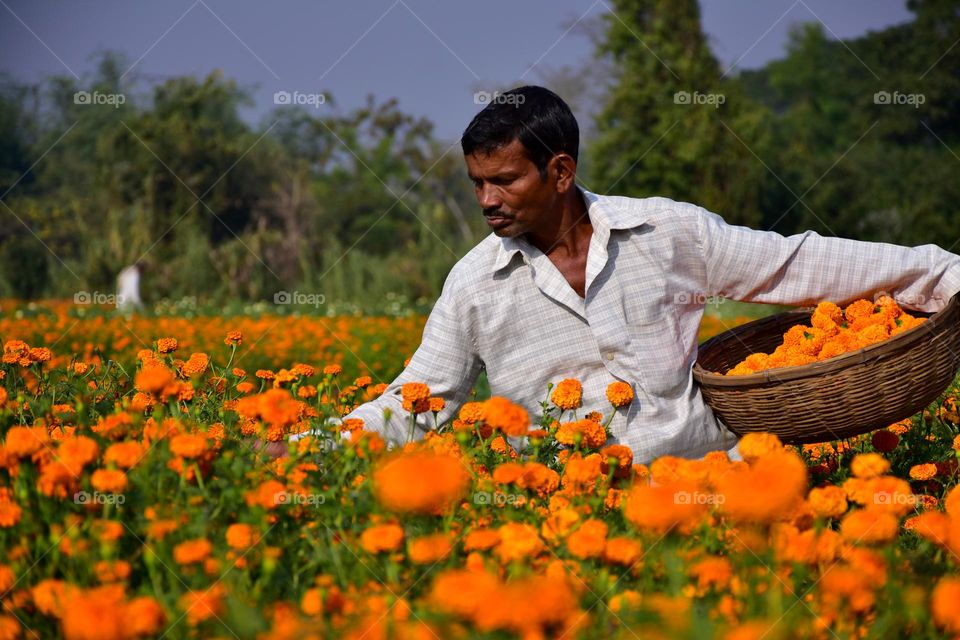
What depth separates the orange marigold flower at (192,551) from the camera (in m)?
1.35

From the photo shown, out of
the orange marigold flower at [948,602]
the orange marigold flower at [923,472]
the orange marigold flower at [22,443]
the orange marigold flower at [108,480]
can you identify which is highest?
the orange marigold flower at [22,443]

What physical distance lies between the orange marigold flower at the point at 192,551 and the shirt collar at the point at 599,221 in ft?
5.38

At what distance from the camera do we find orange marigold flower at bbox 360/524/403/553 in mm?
1428

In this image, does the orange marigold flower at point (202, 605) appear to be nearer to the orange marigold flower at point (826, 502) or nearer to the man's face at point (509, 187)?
the orange marigold flower at point (826, 502)

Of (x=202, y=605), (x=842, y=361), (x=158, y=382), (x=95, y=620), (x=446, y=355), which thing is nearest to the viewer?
(x=95, y=620)

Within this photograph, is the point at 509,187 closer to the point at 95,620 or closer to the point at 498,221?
the point at 498,221

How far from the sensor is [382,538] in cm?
143

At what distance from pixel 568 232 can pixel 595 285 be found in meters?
0.20

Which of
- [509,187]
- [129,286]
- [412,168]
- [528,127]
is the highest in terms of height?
[412,168]

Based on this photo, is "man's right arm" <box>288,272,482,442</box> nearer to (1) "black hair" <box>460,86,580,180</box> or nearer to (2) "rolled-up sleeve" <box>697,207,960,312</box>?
(1) "black hair" <box>460,86,580,180</box>

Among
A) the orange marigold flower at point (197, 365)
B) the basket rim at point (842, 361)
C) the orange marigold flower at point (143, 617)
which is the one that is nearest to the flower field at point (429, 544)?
the orange marigold flower at point (143, 617)

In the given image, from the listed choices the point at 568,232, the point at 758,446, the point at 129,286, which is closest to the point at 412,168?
the point at 129,286

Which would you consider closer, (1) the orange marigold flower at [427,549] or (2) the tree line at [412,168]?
(1) the orange marigold flower at [427,549]

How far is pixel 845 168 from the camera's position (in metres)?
28.0
